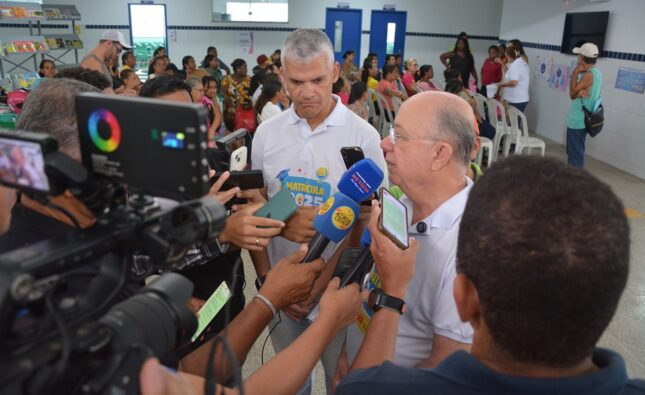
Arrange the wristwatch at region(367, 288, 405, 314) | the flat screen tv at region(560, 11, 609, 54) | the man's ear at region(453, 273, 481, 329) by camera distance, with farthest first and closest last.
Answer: the flat screen tv at region(560, 11, 609, 54) → the wristwatch at region(367, 288, 405, 314) → the man's ear at region(453, 273, 481, 329)

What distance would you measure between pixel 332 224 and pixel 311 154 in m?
0.61

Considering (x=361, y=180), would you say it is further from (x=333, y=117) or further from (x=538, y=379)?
(x=538, y=379)

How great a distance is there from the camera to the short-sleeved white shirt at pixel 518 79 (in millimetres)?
8078

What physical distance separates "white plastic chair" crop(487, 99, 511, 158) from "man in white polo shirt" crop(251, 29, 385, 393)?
493 centimetres

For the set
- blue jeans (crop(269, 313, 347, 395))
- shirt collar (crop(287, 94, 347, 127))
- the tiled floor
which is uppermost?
shirt collar (crop(287, 94, 347, 127))

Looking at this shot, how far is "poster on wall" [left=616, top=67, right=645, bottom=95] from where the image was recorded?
20.8 feet

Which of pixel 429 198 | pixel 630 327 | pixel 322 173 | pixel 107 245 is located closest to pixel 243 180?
pixel 322 173

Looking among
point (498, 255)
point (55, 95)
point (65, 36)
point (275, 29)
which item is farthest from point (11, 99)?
point (275, 29)

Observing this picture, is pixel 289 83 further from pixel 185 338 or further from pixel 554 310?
pixel 554 310

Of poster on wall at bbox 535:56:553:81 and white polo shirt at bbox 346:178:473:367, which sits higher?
poster on wall at bbox 535:56:553:81

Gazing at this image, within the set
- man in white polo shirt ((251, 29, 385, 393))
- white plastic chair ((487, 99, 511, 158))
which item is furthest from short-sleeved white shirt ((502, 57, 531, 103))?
man in white polo shirt ((251, 29, 385, 393))

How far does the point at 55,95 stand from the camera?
108 centimetres

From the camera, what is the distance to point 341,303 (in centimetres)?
123

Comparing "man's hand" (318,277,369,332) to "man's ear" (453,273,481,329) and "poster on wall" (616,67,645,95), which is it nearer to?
"man's ear" (453,273,481,329)
